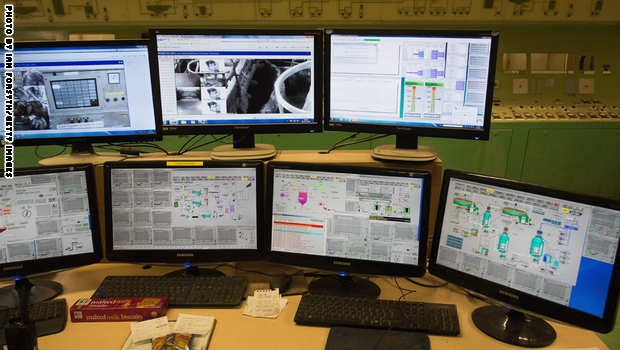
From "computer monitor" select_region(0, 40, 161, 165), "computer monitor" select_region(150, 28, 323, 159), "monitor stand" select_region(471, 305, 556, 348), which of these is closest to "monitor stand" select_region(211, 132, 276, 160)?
"computer monitor" select_region(150, 28, 323, 159)

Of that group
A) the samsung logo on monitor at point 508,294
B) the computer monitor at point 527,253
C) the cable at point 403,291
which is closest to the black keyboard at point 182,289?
the cable at point 403,291

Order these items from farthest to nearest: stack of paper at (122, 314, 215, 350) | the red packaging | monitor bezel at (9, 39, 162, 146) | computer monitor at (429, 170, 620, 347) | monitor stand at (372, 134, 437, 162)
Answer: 1. monitor stand at (372, 134, 437, 162)
2. monitor bezel at (9, 39, 162, 146)
3. the red packaging
4. stack of paper at (122, 314, 215, 350)
5. computer monitor at (429, 170, 620, 347)

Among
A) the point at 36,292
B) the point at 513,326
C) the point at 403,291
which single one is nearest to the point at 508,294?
the point at 513,326

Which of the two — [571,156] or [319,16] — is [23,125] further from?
[571,156]

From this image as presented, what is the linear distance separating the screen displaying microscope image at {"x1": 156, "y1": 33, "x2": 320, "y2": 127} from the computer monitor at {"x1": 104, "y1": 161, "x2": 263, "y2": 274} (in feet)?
0.78

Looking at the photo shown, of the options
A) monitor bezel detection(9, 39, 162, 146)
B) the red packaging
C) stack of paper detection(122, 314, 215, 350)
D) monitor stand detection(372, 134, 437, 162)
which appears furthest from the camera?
monitor stand detection(372, 134, 437, 162)

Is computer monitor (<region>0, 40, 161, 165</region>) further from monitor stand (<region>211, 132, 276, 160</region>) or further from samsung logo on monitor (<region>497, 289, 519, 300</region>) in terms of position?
samsung logo on monitor (<region>497, 289, 519, 300</region>)

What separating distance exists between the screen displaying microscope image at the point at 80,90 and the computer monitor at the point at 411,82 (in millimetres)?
697

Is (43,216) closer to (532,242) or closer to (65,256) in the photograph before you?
(65,256)

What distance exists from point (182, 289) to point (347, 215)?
613 mm

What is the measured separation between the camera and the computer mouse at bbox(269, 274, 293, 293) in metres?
1.56

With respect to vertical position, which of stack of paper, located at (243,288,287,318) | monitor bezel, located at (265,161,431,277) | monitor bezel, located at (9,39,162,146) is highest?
monitor bezel, located at (9,39,162,146)

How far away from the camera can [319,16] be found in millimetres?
3656

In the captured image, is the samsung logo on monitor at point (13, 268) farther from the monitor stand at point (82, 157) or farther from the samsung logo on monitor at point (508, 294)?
the samsung logo on monitor at point (508, 294)
